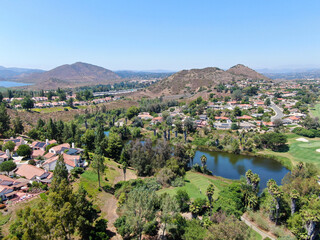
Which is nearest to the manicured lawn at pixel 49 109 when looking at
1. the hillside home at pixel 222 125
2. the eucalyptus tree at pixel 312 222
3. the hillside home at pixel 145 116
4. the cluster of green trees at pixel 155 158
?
the hillside home at pixel 145 116

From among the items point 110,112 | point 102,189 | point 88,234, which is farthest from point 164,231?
Answer: point 110,112

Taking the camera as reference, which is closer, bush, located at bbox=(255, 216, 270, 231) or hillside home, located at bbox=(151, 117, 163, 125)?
bush, located at bbox=(255, 216, 270, 231)

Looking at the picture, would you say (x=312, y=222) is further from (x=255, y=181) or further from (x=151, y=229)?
(x=151, y=229)

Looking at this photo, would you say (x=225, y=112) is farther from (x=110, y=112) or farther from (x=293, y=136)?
(x=110, y=112)

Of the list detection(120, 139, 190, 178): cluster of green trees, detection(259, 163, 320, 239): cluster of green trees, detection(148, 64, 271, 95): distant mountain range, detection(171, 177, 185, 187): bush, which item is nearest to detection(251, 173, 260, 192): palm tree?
detection(259, 163, 320, 239): cluster of green trees

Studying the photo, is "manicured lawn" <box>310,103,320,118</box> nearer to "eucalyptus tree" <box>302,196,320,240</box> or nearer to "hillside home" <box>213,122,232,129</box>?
"hillside home" <box>213,122,232,129</box>

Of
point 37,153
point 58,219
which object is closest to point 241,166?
point 58,219

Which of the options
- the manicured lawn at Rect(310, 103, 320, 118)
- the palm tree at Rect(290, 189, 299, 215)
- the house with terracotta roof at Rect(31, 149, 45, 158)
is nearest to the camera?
the palm tree at Rect(290, 189, 299, 215)
